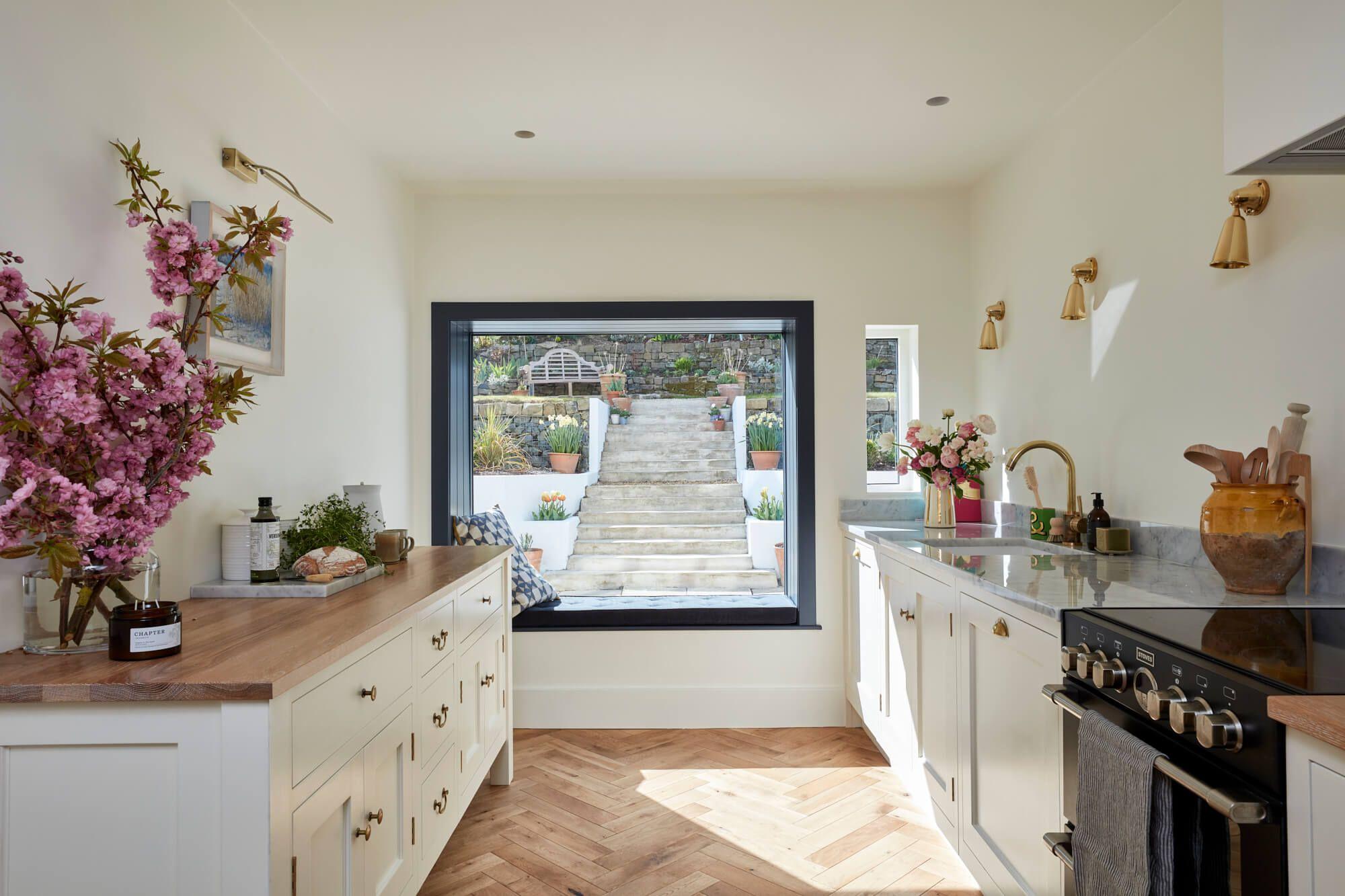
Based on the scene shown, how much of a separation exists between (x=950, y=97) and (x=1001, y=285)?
0.99m

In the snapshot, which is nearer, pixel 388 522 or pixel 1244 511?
pixel 1244 511

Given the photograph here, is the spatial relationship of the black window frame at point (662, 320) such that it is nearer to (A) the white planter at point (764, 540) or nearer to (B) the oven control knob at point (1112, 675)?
(A) the white planter at point (764, 540)

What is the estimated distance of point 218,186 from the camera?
88.6 inches

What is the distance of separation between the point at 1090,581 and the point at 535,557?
2901 millimetres

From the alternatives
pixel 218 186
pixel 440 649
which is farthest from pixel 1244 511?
pixel 218 186

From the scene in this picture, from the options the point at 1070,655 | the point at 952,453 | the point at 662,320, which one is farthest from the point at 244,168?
the point at 952,453

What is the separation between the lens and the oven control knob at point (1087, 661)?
1.53 m

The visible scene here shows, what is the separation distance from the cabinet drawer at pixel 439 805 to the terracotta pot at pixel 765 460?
7.94ft

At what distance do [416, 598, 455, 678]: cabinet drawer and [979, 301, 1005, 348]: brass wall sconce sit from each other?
2.45 m

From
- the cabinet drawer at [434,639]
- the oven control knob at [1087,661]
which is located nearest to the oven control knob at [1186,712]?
the oven control knob at [1087,661]

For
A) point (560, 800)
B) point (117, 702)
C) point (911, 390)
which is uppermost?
point (911, 390)

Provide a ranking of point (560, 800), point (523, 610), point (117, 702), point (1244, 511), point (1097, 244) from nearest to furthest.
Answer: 1. point (117, 702)
2. point (1244, 511)
3. point (1097, 244)
4. point (560, 800)
5. point (523, 610)

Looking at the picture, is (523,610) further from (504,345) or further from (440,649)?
(440,649)

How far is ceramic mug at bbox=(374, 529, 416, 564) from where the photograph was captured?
271cm
